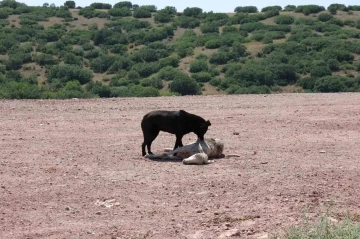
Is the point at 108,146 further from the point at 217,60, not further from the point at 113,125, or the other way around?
the point at 217,60

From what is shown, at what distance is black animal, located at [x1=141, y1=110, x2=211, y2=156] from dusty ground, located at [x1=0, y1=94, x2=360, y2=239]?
1.82 ft

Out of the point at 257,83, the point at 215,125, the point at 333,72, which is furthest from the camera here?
the point at 333,72

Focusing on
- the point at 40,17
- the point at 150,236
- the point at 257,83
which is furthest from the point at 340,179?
the point at 40,17

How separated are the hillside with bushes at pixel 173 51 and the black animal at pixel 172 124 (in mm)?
12867

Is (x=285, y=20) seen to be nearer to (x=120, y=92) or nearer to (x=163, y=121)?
(x=120, y=92)

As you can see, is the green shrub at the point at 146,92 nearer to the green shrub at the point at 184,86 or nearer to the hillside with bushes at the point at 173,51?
the hillside with bushes at the point at 173,51

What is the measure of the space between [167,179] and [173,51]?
37.0 m

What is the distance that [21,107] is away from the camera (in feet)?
67.4

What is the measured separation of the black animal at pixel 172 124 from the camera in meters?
12.6

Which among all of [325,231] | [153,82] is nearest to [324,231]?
[325,231]

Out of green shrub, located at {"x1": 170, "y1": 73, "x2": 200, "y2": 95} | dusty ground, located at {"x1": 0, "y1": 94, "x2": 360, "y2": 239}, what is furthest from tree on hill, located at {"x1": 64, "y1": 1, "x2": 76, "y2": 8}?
dusty ground, located at {"x1": 0, "y1": 94, "x2": 360, "y2": 239}

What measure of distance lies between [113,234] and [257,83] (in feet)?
97.6

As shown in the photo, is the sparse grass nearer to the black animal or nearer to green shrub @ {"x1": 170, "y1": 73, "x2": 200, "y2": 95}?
the black animal

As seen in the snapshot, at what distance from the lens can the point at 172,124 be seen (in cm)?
1254
